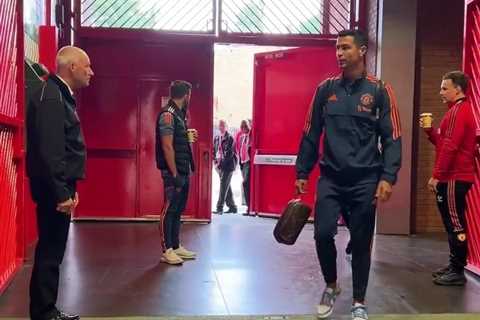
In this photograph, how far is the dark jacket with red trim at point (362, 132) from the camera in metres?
3.34

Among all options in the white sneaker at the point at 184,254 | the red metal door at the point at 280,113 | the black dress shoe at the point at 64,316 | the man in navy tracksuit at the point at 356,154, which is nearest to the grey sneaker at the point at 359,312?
the man in navy tracksuit at the point at 356,154

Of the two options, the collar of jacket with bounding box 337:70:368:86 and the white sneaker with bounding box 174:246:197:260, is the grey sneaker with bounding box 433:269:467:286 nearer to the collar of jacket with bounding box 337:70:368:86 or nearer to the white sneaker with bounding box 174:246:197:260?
the collar of jacket with bounding box 337:70:368:86

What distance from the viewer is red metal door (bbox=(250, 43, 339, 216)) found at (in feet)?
26.5

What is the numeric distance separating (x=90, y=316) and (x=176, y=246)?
5.82 ft

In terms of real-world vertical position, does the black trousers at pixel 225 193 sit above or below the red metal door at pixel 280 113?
below

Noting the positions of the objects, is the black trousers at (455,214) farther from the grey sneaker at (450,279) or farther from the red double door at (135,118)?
the red double door at (135,118)

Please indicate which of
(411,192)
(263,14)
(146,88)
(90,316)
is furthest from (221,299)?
(263,14)

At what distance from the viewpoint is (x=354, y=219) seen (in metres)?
3.39

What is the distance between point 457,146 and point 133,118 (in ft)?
15.2

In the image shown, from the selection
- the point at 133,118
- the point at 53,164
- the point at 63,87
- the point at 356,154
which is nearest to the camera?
the point at 53,164

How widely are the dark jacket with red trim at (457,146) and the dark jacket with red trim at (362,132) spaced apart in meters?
1.07

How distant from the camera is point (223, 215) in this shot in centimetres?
880

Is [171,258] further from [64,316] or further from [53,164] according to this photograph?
[53,164]

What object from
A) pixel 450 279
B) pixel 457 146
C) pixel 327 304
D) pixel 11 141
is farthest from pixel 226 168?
pixel 327 304
